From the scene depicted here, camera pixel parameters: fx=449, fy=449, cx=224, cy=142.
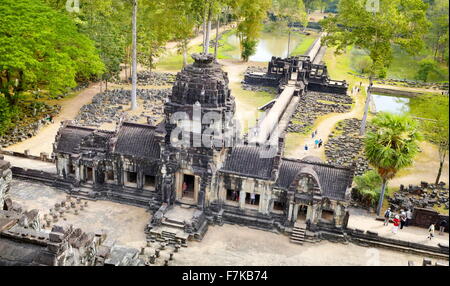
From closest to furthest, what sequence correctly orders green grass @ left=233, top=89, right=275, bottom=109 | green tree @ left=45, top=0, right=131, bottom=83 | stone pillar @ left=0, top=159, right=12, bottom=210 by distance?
stone pillar @ left=0, top=159, right=12, bottom=210
green tree @ left=45, top=0, right=131, bottom=83
green grass @ left=233, top=89, right=275, bottom=109

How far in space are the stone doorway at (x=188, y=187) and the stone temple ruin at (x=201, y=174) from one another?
0.07m

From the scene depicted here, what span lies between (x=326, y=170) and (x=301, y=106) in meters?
29.3

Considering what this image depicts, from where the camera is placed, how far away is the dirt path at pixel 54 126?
40631 millimetres

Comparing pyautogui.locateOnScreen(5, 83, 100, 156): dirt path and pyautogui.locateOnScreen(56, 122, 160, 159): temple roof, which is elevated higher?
pyautogui.locateOnScreen(56, 122, 160, 159): temple roof

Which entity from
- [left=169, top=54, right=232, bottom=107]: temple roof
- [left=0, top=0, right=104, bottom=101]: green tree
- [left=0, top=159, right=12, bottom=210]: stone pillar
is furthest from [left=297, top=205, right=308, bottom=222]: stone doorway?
[left=0, top=0, right=104, bottom=101]: green tree

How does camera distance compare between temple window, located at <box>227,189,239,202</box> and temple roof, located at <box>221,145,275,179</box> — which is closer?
temple roof, located at <box>221,145,275,179</box>

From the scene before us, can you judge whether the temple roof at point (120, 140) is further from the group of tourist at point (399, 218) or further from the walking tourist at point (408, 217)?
the walking tourist at point (408, 217)

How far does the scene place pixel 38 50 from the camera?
1709 inches

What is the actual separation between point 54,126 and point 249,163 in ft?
80.6

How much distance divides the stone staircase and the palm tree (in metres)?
7.22

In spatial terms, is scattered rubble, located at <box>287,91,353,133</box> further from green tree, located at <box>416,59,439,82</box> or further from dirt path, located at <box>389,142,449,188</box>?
green tree, located at <box>416,59,439,82</box>

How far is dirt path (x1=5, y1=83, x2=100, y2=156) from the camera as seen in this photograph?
40.6 metres
